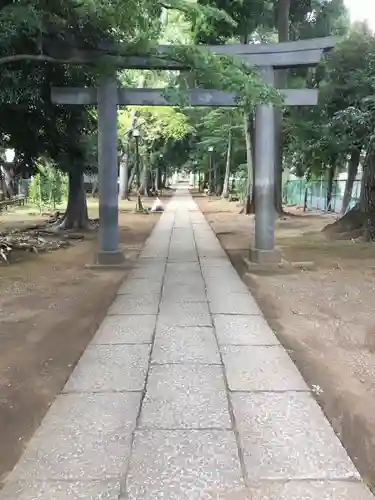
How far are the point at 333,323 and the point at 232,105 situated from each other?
16.3 feet

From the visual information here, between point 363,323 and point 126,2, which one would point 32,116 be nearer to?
point 126,2

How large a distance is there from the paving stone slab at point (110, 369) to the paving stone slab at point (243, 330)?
88cm

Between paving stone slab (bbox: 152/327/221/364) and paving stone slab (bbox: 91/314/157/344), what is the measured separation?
15cm

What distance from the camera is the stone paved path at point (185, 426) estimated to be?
8.41 feet

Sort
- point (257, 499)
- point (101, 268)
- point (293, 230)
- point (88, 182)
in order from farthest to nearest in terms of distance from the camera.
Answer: point (88, 182)
point (293, 230)
point (101, 268)
point (257, 499)

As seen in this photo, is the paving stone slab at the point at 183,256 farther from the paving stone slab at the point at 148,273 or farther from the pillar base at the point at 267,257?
the pillar base at the point at 267,257

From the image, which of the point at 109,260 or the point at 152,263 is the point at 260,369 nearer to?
the point at 109,260

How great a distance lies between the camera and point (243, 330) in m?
5.34

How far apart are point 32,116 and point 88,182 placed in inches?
1476

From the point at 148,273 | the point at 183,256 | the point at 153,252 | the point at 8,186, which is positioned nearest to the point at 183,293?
the point at 148,273

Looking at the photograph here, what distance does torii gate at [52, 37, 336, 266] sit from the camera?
902 cm

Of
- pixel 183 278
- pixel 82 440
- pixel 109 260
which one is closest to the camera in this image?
pixel 82 440

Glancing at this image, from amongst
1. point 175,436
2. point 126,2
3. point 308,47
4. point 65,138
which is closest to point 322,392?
point 175,436

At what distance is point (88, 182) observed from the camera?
47.9 m
